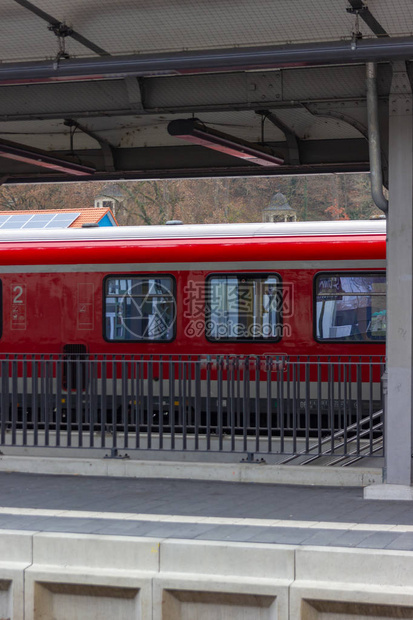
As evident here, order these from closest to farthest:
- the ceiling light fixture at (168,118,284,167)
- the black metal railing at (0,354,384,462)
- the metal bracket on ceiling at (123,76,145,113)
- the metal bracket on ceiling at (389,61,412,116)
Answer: the metal bracket on ceiling at (389,61,412,116), the black metal railing at (0,354,384,462), the metal bracket on ceiling at (123,76,145,113), the ceiling light fixture at (168,118,284,167)

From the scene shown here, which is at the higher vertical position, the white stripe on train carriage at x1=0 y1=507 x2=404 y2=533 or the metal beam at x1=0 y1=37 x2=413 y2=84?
the metal beam at x1=0 y1=37 x2=413 y2=84

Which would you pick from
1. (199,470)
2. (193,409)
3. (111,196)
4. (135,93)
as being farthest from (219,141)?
(111,196)

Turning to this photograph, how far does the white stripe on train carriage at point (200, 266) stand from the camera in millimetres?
15312

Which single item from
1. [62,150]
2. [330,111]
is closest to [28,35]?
[330,111]

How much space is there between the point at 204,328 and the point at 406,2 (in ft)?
25.5

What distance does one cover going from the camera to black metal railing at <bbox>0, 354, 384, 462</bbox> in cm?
1113

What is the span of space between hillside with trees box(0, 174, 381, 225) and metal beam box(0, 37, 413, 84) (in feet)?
112

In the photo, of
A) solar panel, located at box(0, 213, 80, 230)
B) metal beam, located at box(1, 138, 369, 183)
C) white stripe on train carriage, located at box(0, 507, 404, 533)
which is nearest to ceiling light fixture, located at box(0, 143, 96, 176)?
metal beam, located at box(1, 138, 369, 183)

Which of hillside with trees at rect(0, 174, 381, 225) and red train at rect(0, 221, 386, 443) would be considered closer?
red train at rect(0, 221, 386, 443)

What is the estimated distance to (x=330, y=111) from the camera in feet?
36.5

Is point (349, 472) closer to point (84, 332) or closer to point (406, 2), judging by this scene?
point (406, 2)

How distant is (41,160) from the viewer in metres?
13.7

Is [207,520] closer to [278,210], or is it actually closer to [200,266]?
[200,266]

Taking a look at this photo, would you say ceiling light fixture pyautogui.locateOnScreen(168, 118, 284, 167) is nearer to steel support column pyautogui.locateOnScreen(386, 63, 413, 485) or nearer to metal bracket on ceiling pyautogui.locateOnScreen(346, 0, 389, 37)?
steel support column pyautogui.locateOnScreen(386, 63, 413, 485)
